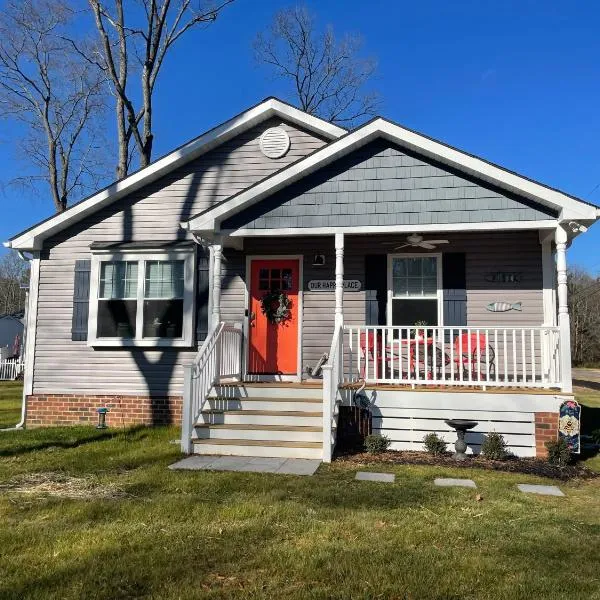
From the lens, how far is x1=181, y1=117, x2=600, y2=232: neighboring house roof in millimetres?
7312

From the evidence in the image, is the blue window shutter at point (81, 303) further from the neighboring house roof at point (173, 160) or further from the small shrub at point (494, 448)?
the small shrub at point (494, 448)

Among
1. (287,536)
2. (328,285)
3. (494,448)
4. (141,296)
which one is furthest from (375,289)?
(287,536)

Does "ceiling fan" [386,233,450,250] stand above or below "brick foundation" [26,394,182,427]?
above

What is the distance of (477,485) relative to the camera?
5.72 m

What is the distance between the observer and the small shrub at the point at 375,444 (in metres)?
7.13

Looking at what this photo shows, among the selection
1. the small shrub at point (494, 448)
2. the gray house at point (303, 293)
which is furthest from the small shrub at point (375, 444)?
the small shrub at point (494, 448)

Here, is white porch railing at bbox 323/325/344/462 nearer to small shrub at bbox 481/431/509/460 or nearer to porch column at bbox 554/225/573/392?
small shrub at bbox 481/431/509/460

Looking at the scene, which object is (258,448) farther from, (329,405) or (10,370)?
(10,370)

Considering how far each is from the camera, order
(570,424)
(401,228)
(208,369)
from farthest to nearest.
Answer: (401,228), (208,369), (570,424)

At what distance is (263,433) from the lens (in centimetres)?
709

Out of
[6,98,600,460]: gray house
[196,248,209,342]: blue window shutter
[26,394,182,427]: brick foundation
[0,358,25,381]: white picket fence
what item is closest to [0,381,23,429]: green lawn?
[26,394,182,427]: brick foundation

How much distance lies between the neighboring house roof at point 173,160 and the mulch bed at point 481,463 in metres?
5.65

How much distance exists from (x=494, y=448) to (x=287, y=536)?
3936 mm

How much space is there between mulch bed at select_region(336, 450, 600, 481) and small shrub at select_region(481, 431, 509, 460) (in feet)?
0.23
